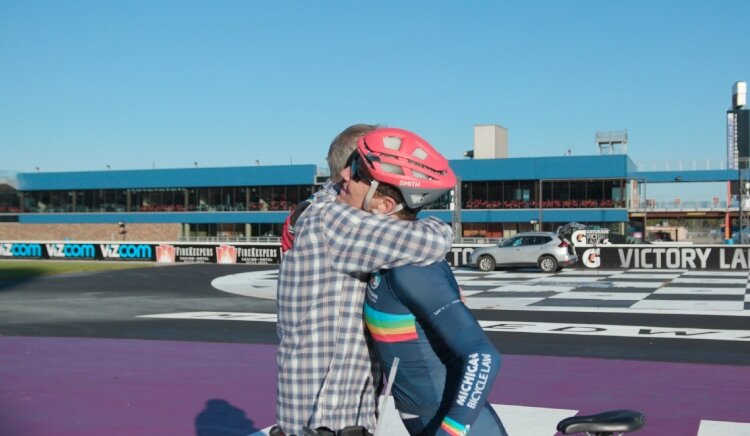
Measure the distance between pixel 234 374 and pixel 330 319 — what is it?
6.38 metres

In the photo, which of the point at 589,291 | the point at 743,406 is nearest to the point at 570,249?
the point at 589,291

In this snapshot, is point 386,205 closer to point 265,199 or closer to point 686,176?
point 265,199

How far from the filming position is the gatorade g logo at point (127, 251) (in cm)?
3869

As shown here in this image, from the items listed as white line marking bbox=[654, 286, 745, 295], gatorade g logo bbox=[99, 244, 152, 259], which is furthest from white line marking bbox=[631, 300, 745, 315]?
gatorade g logo bbox=[99, 244, 152, 259]

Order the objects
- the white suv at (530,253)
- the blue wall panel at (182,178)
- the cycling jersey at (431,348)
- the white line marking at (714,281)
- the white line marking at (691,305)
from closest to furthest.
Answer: the cycling jersey at (431,348)
the white line marking at (691,305)
the white line marking at (714,281)
the white suv at (530,253)
the blue wall panel at (182,178)

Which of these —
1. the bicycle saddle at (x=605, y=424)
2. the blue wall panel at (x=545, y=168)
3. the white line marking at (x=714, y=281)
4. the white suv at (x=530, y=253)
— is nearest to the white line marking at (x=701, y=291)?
the white line marking at (x=714, y=281)

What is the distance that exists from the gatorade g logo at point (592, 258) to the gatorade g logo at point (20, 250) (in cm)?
2725

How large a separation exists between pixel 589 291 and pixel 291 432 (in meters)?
18.3

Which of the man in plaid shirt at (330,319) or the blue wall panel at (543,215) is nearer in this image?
the man in plaid shirt at (330,319)

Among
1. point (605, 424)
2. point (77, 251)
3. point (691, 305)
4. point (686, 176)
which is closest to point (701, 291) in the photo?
point (691, 305)

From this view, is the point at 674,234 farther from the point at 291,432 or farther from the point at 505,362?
the point at 291,432

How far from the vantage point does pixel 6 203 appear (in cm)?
7425

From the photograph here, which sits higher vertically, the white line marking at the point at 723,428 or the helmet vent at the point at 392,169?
the helmet vent at the point at 392,169

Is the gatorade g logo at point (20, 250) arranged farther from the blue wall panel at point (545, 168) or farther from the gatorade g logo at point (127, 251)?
the blue wall panel at point (545, 168)
